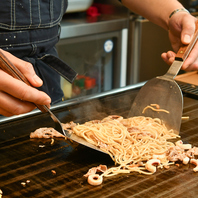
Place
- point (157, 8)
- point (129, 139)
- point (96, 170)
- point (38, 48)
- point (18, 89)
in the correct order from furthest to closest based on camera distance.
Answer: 1. point (157, 8)
2. point (38, 48)
3. point (129, 139)
4. point (96, 170)
5. point (18, 89)

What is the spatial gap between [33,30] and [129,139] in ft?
2.38

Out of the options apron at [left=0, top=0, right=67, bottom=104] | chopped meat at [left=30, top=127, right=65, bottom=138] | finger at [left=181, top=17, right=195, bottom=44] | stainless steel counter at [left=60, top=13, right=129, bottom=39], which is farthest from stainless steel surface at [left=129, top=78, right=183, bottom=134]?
stainless steel counter at [left=60, top=13, right=129, bottom=39]

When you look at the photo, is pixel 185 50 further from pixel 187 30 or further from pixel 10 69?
pixel 10 69

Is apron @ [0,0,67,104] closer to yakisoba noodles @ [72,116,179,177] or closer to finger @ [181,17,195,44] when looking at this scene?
yakisoba noodles @ [72,116,179,177]

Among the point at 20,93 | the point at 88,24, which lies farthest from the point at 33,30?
the point at 88,24

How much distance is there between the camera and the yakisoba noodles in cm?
136

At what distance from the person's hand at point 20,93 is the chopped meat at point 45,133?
0.82 ft

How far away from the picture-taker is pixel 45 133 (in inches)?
61.3

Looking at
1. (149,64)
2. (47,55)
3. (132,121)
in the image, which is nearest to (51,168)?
(132,121)

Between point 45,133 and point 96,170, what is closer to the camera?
point 96,170

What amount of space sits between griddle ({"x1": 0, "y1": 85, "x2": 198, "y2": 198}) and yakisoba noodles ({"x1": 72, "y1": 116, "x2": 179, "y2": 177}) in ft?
0.14

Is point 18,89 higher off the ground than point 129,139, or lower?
higher

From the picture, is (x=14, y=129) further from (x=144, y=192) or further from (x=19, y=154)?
(x=144, y=192)

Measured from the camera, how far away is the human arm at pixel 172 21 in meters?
1.64
